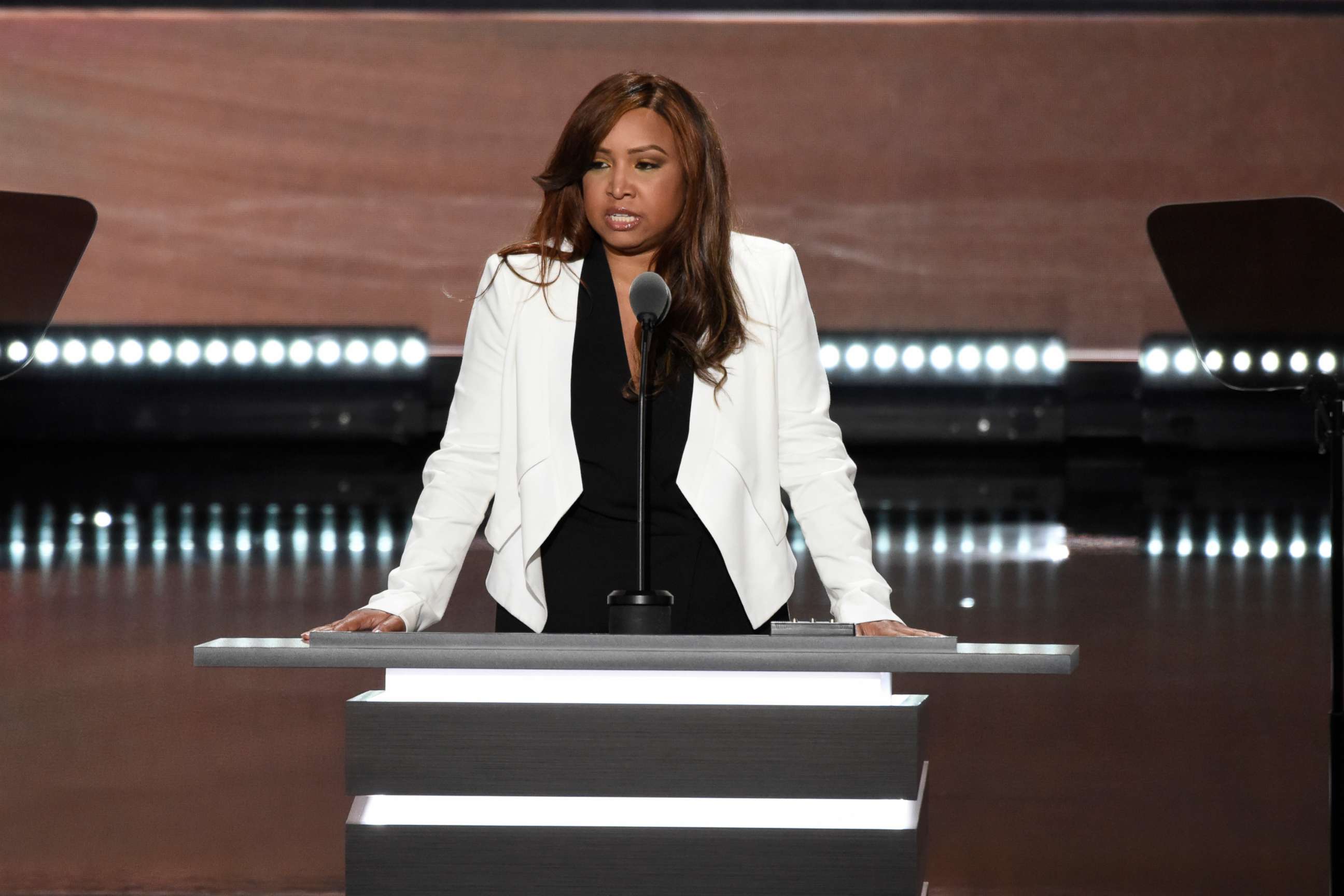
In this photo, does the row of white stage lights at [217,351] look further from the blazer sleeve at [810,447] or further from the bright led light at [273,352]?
the blazer sleeve at [810,447]

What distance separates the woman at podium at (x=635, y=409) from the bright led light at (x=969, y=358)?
20.4 feet

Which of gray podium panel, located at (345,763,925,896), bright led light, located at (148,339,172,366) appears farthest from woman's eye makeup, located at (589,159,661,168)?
bright led light, located at (148,339,172,366)

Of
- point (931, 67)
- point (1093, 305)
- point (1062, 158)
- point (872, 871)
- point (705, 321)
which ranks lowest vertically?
point (872, 871)

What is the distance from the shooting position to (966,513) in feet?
18.4

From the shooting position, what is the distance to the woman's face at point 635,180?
1.39 meters

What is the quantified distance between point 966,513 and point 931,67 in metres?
2.96

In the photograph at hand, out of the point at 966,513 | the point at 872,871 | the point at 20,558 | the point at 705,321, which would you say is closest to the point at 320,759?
the point at 705,321

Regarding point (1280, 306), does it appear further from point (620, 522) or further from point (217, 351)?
point (620, 522)

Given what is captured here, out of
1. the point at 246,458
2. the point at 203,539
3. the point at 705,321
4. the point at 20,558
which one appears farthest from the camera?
the point at 246,458

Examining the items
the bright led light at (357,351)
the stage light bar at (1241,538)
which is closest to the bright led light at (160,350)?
the bright led light at (357,351)

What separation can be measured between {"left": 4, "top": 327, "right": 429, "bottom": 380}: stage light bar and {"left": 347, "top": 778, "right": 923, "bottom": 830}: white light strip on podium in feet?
22.3

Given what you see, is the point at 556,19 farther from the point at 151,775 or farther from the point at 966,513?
the point at 151,775

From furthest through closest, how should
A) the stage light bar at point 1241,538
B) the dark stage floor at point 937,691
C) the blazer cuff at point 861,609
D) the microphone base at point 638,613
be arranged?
the stage light bar at point 1241,538 < the dark stage floor at point 937,691 < the blazer cuff at point 861,609 < the microphone base at point 638,613

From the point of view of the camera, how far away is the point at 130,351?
7.66 metres
